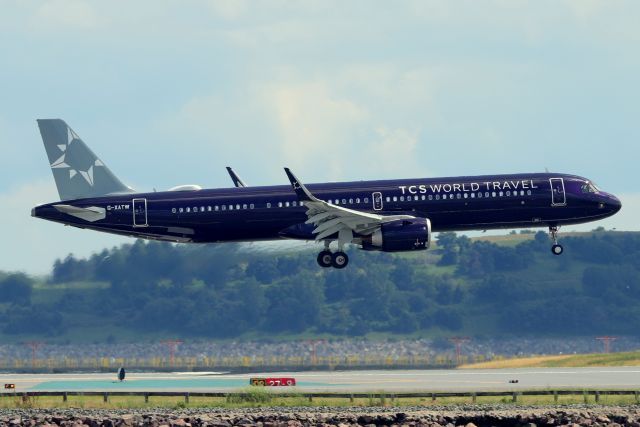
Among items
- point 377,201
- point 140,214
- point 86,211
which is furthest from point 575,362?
point 86,211

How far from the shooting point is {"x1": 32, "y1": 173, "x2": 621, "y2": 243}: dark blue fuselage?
81500 millimetres

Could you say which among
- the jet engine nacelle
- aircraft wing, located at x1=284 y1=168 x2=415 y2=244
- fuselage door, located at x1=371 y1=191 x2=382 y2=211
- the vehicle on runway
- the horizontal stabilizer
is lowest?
the vehicle on runway

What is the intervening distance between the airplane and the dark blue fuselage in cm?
6

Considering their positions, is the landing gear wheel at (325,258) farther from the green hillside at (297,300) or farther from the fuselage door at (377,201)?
the green hillside at (297,300)

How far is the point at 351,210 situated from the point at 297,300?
95061 millimetres

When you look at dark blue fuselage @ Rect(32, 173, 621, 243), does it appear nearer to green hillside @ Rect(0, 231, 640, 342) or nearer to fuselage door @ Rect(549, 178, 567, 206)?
fuselage door @ Rect(549, 178, 567, 206)

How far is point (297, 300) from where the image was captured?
6875 inches

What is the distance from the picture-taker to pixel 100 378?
89375mm

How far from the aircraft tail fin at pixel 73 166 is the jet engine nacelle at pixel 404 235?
15.5 metres

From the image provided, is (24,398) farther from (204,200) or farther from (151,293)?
(151,293)

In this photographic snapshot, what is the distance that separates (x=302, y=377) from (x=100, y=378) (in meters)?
13.4

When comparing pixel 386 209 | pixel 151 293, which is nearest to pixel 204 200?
pixel 386 209

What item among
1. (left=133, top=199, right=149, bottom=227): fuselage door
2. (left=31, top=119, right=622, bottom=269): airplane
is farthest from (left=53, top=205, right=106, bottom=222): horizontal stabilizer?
(left=133, top=199, right=149, bottom=227): fuselage door

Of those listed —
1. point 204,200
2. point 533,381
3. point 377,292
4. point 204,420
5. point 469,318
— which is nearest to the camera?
point 204,420
